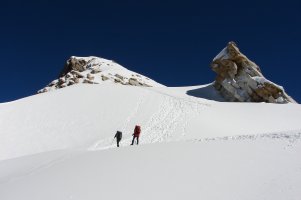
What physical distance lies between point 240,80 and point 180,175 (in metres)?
52.3

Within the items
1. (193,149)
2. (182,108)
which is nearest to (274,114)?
(182,108)

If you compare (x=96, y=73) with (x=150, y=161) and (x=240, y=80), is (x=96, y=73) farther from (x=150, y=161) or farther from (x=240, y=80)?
(x=150, y=161)

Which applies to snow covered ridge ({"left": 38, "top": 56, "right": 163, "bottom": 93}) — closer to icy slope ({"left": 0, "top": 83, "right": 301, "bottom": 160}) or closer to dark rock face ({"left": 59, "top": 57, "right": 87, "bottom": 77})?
dark rock face ({"left": 59, "top": 57, "right": 87, "bottom": 77})

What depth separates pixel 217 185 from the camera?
9.10 m

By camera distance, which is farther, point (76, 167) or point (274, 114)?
point (274, 114)

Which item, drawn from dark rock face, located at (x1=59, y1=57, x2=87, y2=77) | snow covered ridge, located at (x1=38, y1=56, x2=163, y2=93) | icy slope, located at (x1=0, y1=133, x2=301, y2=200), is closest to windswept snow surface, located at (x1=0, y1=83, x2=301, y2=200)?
icy slope, located at (x1=0, y1=133, x2=301, y2=200)

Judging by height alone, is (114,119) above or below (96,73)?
below

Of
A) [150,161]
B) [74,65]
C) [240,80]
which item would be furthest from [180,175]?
[74,65]

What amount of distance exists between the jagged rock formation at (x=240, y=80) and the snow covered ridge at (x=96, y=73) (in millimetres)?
70110

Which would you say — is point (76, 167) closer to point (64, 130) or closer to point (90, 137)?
point (90, 137)

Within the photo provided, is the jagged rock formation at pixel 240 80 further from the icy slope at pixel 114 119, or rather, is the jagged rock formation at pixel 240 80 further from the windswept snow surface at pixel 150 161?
the windswept snow surface at pixel 150 161

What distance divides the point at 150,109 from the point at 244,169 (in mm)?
26280

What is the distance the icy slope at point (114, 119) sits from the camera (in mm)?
27203

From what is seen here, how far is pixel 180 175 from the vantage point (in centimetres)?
1050
